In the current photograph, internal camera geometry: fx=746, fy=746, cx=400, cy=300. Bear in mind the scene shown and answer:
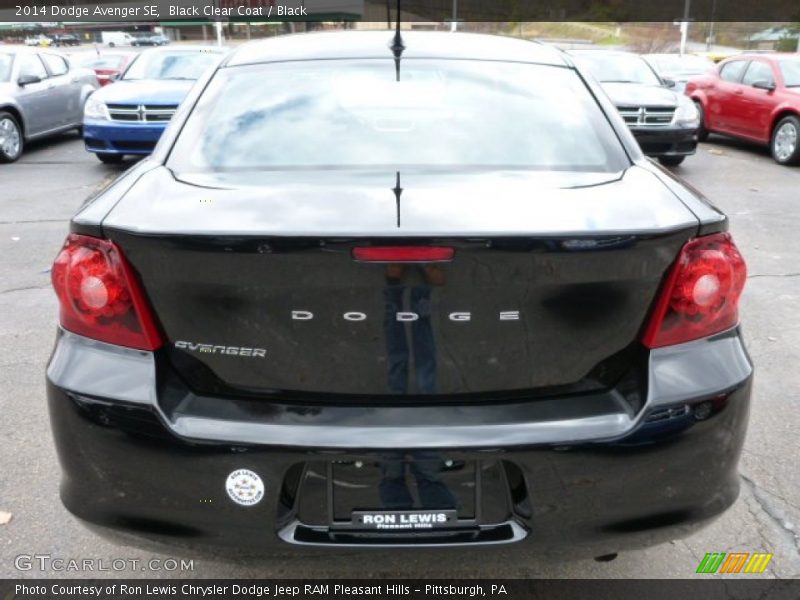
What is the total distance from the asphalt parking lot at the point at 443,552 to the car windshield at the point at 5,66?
14.2ft

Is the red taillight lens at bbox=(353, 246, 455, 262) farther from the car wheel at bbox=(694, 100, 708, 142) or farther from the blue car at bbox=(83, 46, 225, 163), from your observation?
the car wheel at bbox=(694, 100, 708, 142)

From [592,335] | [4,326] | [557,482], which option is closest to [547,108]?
[592,335]

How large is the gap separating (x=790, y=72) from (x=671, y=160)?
2529mm

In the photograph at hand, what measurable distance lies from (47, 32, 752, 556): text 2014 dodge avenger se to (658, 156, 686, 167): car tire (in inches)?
346

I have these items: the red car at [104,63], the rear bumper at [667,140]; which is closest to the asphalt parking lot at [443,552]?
the rear bumper at [667,140]

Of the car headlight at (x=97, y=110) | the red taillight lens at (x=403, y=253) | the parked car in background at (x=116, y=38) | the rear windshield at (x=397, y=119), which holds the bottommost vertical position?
the parked car in background at (x=116, y=38)

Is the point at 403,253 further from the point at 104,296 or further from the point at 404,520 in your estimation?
the point at 104,296

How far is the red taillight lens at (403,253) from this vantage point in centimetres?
175

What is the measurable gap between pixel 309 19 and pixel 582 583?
20625 millimetres

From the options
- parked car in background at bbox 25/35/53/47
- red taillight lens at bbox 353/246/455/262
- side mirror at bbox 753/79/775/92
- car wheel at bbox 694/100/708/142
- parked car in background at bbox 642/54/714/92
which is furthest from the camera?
parked car in background at bbox 25/35/53/47

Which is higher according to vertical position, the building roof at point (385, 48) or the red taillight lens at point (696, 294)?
the building roof at point (385, 48)

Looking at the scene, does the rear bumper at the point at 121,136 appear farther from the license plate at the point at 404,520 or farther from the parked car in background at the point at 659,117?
the license plate at the point at 404,520

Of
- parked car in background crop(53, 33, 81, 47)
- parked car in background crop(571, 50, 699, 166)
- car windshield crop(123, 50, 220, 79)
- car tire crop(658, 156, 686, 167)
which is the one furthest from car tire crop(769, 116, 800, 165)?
parked car in background crop(53, 33, 81, 47)

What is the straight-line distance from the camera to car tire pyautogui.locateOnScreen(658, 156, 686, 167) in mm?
10142
